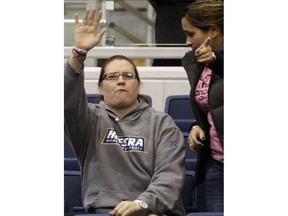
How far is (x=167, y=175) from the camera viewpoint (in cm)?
215

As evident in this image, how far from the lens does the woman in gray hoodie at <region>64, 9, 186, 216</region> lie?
210cm

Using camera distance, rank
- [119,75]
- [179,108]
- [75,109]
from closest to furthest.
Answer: [75,109] → [119,75] → [179,108]

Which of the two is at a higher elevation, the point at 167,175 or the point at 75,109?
the point at 75,109

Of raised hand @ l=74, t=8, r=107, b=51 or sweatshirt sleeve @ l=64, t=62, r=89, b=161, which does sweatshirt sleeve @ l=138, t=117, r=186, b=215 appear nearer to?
sweatshirt sleeve @ l=64, t=62, r=89, b=161

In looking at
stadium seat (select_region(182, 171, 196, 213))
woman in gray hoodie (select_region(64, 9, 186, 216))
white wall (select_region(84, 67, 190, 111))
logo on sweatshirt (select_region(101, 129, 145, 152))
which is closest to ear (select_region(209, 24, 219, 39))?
woman in gray hoodie (select_region(64, 9, 186, 216))

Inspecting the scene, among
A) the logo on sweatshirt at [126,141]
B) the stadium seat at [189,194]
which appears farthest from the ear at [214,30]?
the stadium seat at [189,194]

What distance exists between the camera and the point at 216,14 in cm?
218

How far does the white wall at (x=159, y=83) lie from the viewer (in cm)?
376

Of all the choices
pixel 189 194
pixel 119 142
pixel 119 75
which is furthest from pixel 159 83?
pixel 119 142

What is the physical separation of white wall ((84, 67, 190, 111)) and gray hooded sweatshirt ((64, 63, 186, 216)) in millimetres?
1455

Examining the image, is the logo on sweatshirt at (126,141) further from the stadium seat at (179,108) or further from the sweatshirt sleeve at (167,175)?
the stadium seat at (179,108)

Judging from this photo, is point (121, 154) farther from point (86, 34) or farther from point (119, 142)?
point (86, 34)

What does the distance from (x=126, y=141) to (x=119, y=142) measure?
0.08 ft
